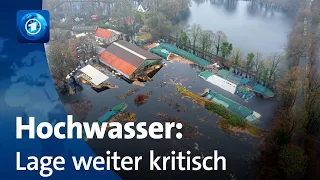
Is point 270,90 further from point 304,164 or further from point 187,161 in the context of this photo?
point 187,161

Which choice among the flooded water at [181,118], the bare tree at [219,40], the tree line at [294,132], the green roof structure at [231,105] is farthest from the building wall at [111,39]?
the tree line at [294,132]

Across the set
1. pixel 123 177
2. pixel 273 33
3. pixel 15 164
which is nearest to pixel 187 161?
pixel 123 177

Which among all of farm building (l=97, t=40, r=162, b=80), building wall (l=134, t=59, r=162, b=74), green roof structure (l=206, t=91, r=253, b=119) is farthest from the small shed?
green roof structure (l=206, t=91, r=253, b=119)

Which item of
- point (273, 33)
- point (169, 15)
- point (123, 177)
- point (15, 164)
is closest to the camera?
point (15, 164)

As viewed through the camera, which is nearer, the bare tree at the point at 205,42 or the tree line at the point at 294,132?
the tree line at the point at 294,132

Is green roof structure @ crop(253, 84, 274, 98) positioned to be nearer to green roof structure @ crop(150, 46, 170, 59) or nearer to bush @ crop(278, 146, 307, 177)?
bush @ crop(278, 146, 307, 177)

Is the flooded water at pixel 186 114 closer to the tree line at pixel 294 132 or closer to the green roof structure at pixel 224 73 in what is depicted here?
the tree line at pixel 294 132

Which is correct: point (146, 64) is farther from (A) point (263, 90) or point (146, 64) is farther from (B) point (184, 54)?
(A) point (263, 90)
